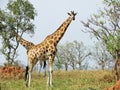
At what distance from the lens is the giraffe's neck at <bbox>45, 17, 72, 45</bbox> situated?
25.5 meters

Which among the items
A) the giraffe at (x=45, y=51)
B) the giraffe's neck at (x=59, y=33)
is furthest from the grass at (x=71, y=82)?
the giraffe's neck at (x=59, y=33)

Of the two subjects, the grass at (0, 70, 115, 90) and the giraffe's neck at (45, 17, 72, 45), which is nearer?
the grass at (0, 70, 115, 90)

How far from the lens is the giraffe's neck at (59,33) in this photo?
83.7 ft

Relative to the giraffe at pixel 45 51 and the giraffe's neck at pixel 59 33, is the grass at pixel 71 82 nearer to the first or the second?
the giraffe at pixel 45 51

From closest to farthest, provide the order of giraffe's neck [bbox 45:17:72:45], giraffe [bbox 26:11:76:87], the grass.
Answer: the grass → giraffe [bbox 26:11:76:87] → giraffe's neck [bbox 45:17:72:45]

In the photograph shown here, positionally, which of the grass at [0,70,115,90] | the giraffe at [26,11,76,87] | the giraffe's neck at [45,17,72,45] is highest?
the giraffe's neck at [45,17,72,45]

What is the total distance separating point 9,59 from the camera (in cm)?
4309

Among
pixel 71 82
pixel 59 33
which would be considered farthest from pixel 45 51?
pixel 71 82

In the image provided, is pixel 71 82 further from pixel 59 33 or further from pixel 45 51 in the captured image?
pixel 59 33

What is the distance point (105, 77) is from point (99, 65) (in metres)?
42.5

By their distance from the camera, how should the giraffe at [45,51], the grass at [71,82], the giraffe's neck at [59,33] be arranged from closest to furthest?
the grass at [71,82] < the giraffe at [45,51] < the giraffe's neck at [59,33]

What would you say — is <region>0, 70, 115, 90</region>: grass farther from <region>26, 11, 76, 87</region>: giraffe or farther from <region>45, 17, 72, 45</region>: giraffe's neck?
<region>45, 17, 72, 45</region>: giraffe's neck

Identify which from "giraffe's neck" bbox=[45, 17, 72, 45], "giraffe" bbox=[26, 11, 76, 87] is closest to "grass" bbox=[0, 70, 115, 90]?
"giraffe" bbox=[26, 11, 76, 87]

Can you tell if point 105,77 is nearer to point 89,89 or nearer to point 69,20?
point 69,20
